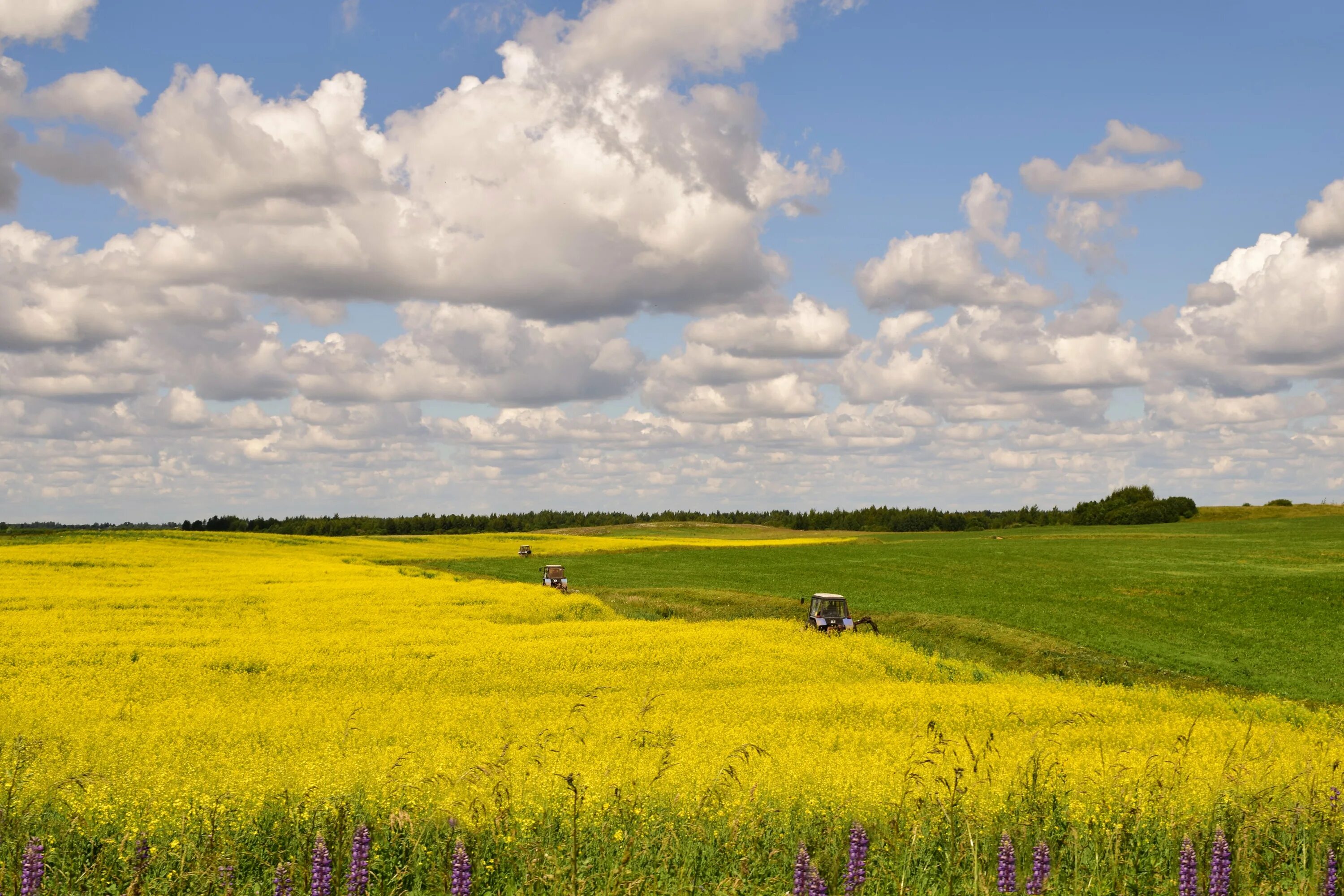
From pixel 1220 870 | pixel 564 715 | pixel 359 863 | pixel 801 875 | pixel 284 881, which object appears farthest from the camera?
pixel 564 715

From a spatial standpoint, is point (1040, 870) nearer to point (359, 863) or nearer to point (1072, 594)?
point (359, 863)

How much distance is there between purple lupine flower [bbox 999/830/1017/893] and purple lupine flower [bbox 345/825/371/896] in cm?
404

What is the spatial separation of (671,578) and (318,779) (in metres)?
49.2

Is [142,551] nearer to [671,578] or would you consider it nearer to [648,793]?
[671,578]

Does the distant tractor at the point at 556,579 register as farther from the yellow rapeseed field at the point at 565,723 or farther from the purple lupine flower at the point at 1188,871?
the purple lupine flower at the point at 1188,871

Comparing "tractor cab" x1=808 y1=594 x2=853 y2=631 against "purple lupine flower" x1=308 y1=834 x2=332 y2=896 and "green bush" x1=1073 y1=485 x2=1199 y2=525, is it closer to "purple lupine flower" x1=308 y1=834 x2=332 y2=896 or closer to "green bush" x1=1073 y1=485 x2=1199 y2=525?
"purple lupine flower" x1=308 y1=834 x2=332 y2=896

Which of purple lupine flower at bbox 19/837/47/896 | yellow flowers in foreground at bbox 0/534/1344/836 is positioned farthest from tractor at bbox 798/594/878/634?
purple lupine flower at bbox 19/837/47/896

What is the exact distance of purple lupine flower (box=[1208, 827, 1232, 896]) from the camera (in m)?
6.47

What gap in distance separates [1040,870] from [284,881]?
208 inches

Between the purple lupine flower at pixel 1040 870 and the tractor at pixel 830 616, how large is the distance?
2684 centimetres

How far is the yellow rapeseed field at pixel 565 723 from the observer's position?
10.1 m

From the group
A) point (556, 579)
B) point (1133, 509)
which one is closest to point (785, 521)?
point (1133, 509)

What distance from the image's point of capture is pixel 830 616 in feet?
111

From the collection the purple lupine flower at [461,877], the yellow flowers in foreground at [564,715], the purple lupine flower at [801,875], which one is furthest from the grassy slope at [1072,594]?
the purple lupine flower at [461,877]
